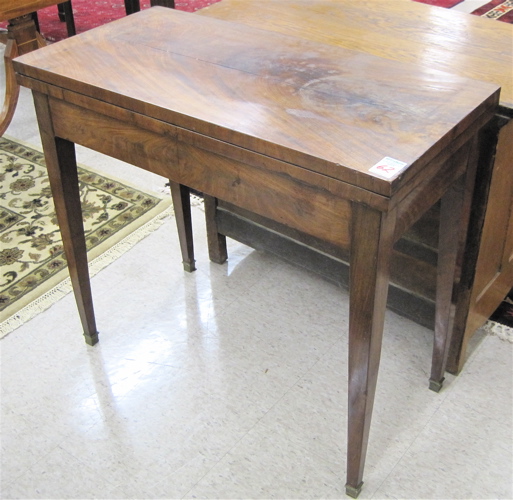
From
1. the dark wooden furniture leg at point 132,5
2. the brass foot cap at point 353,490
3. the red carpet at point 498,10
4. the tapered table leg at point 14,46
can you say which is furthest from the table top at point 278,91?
the red carpet at point 498,10

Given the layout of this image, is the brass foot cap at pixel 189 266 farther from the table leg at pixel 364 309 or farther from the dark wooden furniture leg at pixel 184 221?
the table leg at pixel 364 309

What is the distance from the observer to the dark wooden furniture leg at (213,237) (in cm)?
193

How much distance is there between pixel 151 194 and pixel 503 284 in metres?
1.22

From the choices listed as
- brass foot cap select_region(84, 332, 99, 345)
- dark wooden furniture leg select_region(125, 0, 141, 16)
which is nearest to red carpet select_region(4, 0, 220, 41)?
dark wooden furniture leg select_region(125, 0, 141, 16)

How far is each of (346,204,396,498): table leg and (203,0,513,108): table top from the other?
1.70 feet

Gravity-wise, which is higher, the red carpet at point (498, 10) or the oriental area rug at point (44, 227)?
the red carpet at point (498, 10)

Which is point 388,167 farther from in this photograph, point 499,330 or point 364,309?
point 499,330

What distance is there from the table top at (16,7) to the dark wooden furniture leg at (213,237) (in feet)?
3.29

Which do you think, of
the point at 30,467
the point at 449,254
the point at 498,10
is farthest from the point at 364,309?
the point at 498,10

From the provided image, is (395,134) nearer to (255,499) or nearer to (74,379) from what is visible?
(255,499)

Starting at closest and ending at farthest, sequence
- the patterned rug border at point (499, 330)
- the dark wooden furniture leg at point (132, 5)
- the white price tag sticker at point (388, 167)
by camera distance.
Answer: the white price tag sticker at point (388, 167) < the patterned rug border at point (499, 330) < the dark wooden furniture leg at point (132, 5)

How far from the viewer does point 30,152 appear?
2678 mm

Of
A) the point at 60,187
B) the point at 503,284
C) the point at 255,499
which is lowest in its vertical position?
the point at 255,499

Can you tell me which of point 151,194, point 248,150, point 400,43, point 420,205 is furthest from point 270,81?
point 151,194
